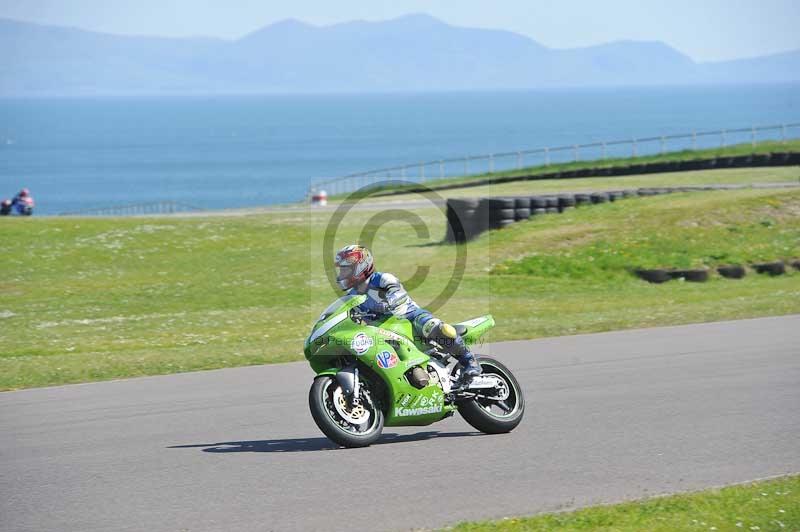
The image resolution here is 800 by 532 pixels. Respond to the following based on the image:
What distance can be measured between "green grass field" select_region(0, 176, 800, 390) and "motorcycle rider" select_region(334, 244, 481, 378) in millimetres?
5594

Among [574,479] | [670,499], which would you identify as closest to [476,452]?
[574,479]

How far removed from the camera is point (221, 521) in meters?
7.18

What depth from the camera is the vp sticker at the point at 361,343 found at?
30.2 ft

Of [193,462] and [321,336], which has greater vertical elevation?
[321,336]

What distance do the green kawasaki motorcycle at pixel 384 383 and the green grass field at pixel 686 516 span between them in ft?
8.02

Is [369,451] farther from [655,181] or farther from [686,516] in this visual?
[655,181]

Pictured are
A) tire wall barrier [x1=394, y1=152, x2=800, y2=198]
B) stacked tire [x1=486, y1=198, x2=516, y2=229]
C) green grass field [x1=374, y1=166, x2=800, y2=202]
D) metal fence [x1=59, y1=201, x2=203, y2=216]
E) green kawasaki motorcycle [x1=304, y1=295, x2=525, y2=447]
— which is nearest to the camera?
green kawasaki motorcycle [x1=304, y1=295, x2=525, y2=447]

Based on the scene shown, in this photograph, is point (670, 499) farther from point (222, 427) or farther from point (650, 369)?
point (650, 369)

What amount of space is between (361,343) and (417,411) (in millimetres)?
829

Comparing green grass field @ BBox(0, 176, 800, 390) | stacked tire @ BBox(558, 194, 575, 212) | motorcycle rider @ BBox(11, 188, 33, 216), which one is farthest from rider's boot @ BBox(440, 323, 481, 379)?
motorcycle rider @ BBox(11, 188, 33, 216)

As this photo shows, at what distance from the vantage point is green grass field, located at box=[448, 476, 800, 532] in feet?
22.6

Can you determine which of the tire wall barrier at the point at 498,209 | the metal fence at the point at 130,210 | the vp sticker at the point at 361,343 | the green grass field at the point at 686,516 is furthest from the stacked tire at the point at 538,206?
the metal fence at the point at 130,210

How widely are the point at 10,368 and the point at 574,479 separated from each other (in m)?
9.31

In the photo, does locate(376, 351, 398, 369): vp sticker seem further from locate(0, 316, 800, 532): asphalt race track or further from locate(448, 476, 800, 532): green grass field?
locate(448, 476, 800, 532): green grass field
